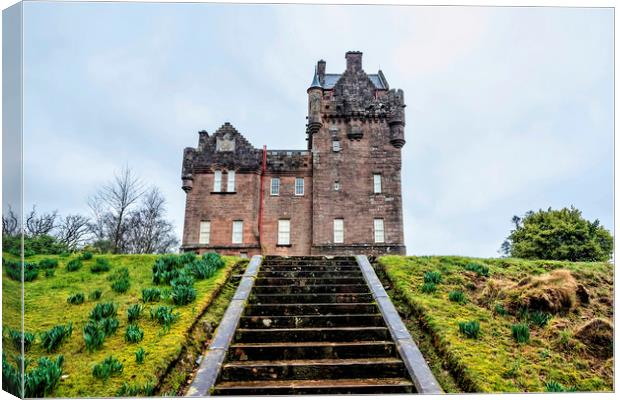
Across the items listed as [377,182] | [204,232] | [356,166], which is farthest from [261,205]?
[377,182]

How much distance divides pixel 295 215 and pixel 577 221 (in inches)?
713

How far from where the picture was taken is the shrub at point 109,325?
23.8 feet

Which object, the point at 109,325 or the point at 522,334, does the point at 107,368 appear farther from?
the point at 522,334

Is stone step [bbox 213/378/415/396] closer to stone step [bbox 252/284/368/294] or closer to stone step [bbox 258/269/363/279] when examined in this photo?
stone step [bbox 252/284/368/294]

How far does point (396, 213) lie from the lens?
2553 cm

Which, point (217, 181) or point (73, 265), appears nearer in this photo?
point (73, 265)

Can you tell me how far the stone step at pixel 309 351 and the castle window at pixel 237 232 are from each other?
61.2ft

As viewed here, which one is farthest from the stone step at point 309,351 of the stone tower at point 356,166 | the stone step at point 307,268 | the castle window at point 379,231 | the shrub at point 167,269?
the castle window at point 379,231

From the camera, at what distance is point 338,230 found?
83.7 feet

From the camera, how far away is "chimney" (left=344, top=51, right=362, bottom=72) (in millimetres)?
28344

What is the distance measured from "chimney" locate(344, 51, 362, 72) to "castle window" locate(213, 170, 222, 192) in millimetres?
10847

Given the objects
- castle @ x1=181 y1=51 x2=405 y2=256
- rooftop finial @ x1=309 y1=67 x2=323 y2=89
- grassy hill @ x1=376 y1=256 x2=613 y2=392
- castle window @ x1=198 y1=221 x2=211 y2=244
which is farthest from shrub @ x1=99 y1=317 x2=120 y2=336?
rooftop finial @ x1=309 y1=67 x2=323 y2=89

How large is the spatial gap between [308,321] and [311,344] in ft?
3.63

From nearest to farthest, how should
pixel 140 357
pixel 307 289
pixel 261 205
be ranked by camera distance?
1. pixel 140 357
2. pixel 307 289
3. pixel 261 205
